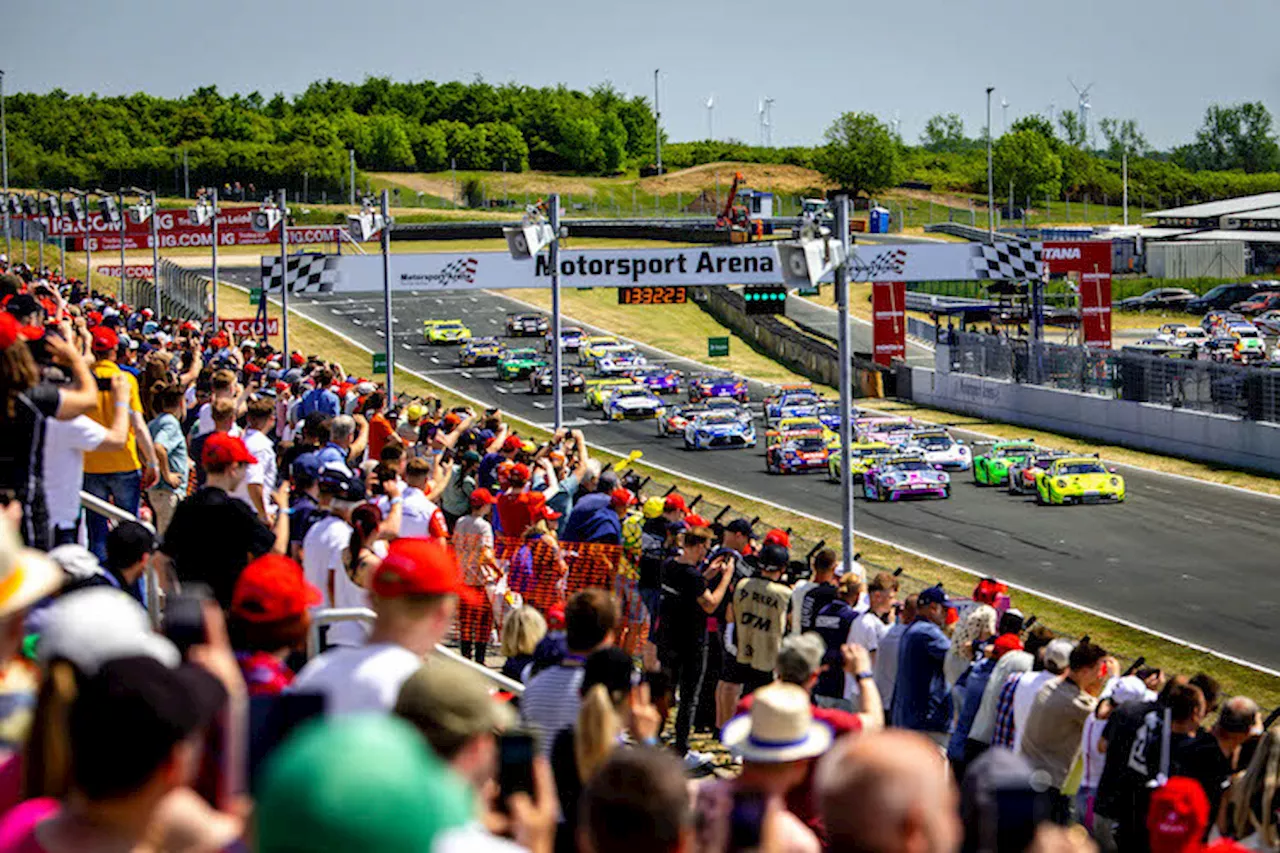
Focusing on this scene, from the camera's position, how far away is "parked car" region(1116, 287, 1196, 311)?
319 ft

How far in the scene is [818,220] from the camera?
59.6ft

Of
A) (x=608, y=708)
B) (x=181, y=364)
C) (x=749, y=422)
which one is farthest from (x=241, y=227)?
(x=608, y=708)

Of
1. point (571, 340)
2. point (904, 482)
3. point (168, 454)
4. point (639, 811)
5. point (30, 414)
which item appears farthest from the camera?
point (571, 340)

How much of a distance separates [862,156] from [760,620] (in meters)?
151

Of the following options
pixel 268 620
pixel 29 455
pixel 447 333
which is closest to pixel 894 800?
pixel 268 620

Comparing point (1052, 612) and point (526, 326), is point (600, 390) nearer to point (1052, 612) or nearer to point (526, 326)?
point (526, 326)

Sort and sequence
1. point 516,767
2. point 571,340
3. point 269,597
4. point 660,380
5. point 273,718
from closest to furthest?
point 516,767 → point 273,718 → point 269,597 → point 660,380 → point 571,340

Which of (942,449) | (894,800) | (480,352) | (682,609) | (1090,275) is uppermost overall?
(1090,275)

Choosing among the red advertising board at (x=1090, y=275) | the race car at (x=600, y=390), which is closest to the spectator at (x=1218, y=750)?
the red advertising board at (x=1090, y=275)

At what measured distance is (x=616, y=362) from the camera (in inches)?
2586

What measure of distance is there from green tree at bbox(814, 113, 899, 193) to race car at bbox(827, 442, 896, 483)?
386 ft

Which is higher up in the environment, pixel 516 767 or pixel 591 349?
pixel 516 767

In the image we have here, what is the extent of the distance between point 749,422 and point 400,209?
3577 inches

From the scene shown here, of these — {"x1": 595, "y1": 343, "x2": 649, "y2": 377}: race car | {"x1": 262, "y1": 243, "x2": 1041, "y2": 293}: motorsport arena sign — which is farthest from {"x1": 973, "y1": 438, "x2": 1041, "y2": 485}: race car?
{"x1": 595, "y1": 343, "x2": 649, "y2": 377}: race car
